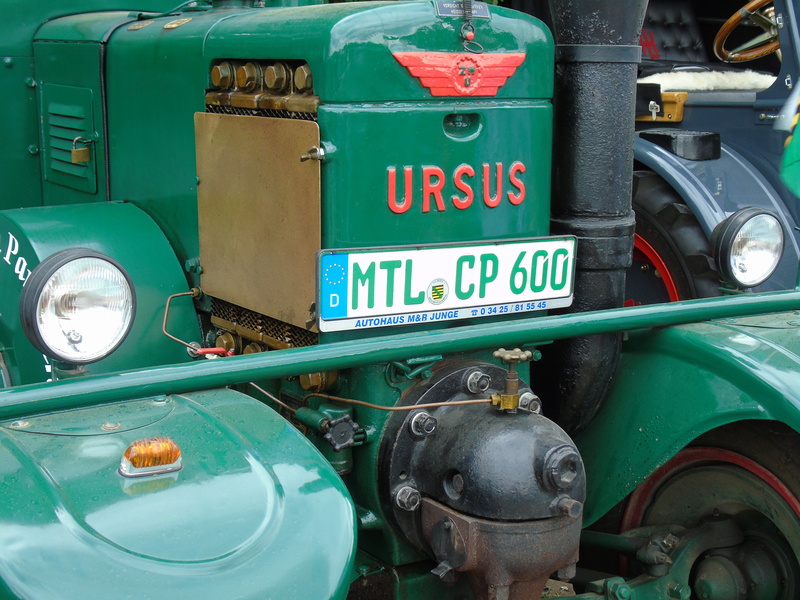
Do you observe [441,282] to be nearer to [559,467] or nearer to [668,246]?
[559,467]

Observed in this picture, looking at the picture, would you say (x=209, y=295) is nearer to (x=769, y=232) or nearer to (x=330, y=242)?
(x=330, y=242)

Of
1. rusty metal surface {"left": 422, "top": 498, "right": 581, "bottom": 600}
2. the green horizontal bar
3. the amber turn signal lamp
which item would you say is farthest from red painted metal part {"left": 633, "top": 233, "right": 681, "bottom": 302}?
the amber turn signal lamp

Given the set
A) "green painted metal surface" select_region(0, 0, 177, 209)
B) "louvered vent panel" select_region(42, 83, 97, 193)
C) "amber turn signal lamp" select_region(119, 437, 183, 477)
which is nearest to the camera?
"amber turn signal lamp" select_region(119, 437, 183, 477)

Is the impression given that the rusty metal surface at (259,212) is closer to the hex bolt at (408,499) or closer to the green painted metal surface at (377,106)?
the green painted metal surface at (377,106)

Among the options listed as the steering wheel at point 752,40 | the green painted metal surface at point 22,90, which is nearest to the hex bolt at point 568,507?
the green painted metal surface at point 22,90

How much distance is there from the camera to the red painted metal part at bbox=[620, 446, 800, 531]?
2375 mm

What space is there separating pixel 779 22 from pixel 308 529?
147 inches

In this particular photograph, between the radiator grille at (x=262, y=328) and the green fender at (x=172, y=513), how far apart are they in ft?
1.66

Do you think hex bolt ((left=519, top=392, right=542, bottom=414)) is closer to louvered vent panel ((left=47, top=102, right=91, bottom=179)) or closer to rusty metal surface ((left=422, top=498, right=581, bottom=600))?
rusty metal surface ((left=422, top=498, right=581, bottom=600))

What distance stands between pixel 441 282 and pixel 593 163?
579 millimetres

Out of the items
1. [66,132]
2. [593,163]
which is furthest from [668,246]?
[66,132]

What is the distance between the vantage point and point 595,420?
105 inches

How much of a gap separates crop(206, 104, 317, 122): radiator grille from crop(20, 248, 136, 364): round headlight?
0.53 metres

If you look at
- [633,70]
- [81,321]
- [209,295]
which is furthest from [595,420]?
[81,321]
